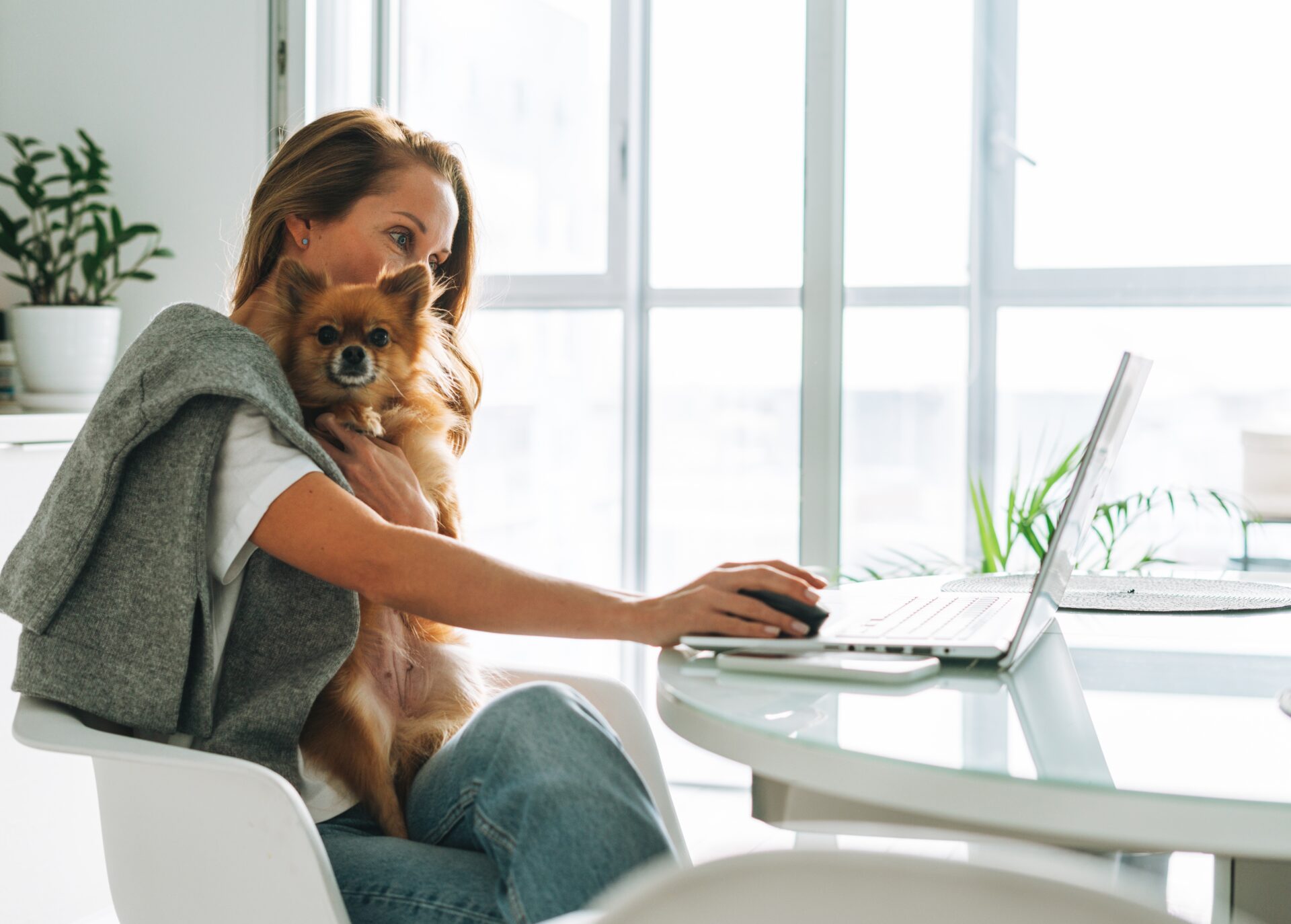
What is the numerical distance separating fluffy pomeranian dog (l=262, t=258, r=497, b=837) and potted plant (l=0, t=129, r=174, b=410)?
1.42 meters

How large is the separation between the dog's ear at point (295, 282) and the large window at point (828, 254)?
1179 mm

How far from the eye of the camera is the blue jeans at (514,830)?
0.91 metres

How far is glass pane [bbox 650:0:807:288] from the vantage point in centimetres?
282

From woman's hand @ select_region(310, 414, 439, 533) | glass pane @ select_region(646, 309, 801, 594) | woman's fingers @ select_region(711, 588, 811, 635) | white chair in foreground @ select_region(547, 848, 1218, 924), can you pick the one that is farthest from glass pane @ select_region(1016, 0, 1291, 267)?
white chair in foreground @ select_region(547, 848, 1218, 924)

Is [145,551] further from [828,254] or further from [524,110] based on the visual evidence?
[524,110]

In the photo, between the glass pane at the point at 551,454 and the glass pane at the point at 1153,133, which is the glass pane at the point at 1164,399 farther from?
the glass pane at the point at 551,454

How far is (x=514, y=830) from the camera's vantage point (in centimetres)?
96

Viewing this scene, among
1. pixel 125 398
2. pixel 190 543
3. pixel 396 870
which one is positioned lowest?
pixel 396 870

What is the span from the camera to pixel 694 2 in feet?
9.50

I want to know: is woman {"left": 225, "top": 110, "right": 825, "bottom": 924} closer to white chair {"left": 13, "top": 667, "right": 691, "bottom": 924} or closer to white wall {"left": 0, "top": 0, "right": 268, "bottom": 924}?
white chair {"left": 13, "top": 667, "right": 691, "bottom": 924}

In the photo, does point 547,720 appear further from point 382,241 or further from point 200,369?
point 382,241

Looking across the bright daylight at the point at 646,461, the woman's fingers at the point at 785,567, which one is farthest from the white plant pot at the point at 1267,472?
the woman's fingers at the point at 785,567

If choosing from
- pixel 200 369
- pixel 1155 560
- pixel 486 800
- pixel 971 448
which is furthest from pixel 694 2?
pixel 486 800

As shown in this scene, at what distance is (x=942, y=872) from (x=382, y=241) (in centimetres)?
110
